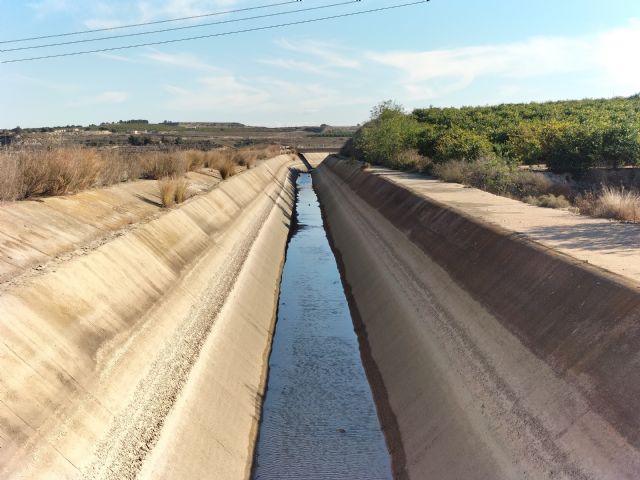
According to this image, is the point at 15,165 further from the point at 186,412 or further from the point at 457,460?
the point at 457,460

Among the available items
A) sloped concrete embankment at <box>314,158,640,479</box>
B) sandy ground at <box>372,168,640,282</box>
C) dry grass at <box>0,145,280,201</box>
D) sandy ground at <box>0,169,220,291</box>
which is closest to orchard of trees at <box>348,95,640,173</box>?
sandy ground at <box>372,168,640,282</box>

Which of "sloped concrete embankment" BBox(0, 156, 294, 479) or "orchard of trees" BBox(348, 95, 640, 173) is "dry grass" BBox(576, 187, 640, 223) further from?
"orchard of trees" BBox(348, 95, 640, 173)

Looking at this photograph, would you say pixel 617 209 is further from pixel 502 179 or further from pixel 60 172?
pixel 60 172

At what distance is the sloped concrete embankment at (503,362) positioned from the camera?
22.2 feet

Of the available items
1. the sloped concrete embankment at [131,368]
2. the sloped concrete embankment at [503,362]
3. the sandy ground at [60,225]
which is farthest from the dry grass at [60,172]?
the sloped concrete embankment at [503,362]

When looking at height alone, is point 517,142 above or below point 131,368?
above

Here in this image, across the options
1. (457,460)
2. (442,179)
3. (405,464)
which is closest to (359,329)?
(405,464)

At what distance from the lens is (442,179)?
33.2 meters

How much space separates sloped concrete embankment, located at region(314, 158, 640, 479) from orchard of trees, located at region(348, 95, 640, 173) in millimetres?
14783

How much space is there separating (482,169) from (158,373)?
22922 millimetres

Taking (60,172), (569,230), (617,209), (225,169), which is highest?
(60,172)

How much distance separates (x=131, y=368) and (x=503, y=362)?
589 cm

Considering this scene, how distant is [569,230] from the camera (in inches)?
567

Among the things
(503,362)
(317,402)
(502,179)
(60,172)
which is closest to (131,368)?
(317,402)
